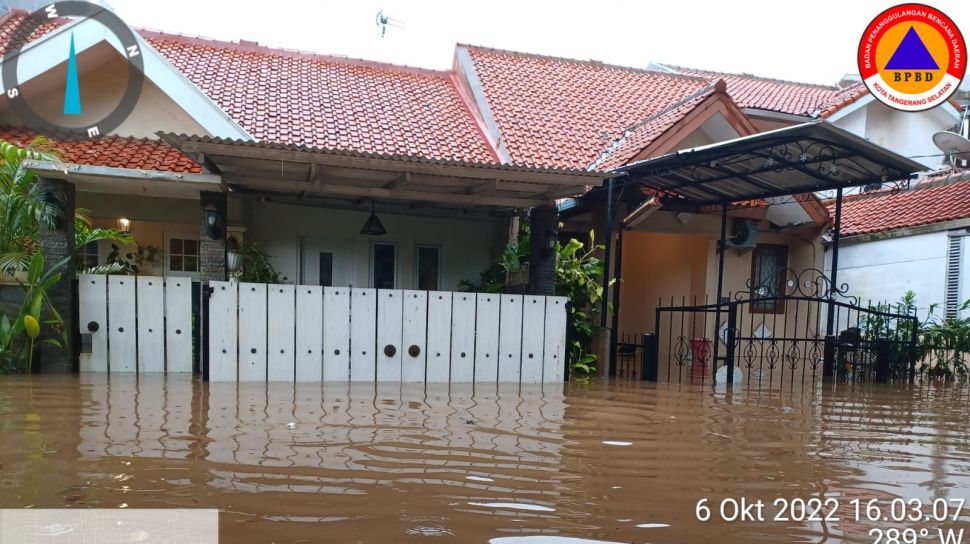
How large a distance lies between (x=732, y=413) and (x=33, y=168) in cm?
842

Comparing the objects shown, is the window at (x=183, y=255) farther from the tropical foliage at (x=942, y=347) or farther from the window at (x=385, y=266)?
the tropical foliage at (x=942, y=347)

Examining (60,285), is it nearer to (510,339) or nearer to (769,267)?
(510,339)

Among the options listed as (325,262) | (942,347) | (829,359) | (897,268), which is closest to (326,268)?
(325,262)

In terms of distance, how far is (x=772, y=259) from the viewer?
13586mm

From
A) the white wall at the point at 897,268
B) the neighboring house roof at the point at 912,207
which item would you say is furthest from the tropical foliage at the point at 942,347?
the neighboring house roof at the point at 912,207

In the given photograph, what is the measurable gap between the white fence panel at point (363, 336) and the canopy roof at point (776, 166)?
13.4 ft

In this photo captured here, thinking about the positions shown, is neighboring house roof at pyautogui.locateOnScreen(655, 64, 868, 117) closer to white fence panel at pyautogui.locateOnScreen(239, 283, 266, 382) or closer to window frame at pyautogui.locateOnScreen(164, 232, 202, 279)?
white fence panel at pyautogui.locateOnScreen(239, 283, 266, 382)

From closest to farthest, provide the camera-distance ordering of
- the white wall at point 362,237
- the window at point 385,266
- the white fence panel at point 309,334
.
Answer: the white fence panel at point 309,334 → the white wall at point 362,237 → the window at point 385,266

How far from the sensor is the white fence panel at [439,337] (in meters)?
7.90

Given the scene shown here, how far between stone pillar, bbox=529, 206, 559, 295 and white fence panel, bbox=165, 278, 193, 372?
186 inches

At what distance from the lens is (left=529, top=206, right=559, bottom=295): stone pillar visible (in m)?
9.42

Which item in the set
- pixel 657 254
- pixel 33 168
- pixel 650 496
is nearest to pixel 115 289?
pixel 33 168

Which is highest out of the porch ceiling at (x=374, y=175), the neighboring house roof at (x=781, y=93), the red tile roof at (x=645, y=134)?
the neighboring house roof at (x=781, y=93)

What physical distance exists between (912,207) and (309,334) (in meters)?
13.2
